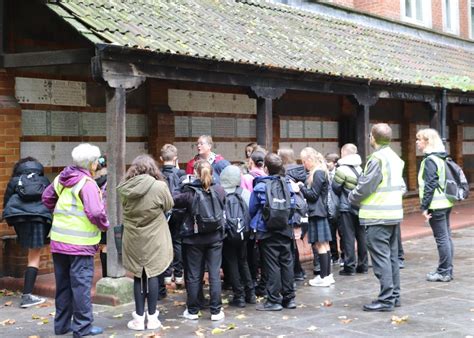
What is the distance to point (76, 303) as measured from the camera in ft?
20.8

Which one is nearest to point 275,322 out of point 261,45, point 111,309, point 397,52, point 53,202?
point 111,309

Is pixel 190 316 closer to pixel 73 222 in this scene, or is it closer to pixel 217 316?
pixel 217 316

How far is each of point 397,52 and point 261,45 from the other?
5.78 meters

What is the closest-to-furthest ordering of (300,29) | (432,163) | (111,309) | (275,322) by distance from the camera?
(275,322)
(111,309)
(432,163)
(300,29)

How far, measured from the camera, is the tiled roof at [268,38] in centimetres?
851

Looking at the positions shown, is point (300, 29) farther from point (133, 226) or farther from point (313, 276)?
point (133, 226)

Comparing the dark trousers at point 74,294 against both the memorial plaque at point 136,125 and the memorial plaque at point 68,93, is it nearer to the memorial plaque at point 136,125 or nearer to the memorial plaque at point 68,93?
the memorial plaque at point 68,93

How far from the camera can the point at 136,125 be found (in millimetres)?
10461

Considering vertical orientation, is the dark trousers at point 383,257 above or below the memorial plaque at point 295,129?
below

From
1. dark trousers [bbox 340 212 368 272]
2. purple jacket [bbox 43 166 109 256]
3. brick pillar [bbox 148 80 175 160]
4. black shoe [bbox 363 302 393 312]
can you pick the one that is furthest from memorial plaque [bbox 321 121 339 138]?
purple jacket [bbox 43 166 109 256]

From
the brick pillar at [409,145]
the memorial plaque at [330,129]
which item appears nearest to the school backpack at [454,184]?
the memorial plaque at [330,129]

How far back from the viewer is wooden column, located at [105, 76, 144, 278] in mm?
7902

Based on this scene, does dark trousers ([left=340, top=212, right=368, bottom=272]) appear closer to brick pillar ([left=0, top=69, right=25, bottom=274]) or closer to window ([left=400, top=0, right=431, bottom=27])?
brick pillar ([left=0, top=69, right=25, bottom=274])

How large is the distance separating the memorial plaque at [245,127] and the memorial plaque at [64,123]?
3825mm
